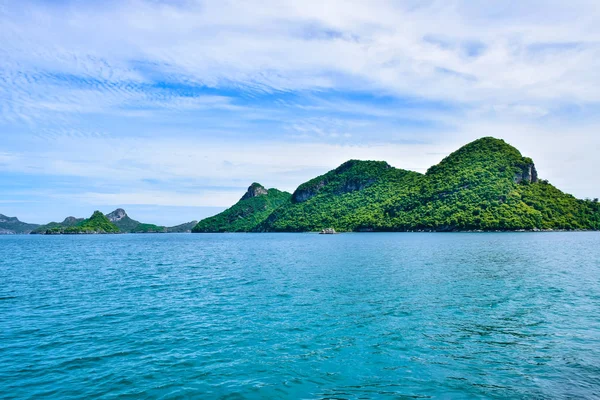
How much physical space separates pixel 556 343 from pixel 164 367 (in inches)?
802

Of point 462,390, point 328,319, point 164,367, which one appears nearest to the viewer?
point 462,390

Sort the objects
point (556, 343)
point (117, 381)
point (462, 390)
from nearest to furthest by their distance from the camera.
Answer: point (462, 390)
point (117, 381)
point (556, 343)

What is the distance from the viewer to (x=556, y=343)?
2062 centimetres

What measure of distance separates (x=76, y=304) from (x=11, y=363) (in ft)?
47.3

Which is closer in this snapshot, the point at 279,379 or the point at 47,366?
the point at 279,379

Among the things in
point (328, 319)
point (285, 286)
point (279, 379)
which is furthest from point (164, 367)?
point (285, 286)

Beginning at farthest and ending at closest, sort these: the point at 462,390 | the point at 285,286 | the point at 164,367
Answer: the point at 285,286 < the point at 164,367 < the point at 462,390

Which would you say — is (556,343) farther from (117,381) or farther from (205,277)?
(205,277)

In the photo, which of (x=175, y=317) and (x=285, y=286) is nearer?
(x=175, y=317)

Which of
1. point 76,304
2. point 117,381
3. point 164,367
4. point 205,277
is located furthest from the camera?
point 205,277

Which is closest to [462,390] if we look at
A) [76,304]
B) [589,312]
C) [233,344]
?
[233,344]

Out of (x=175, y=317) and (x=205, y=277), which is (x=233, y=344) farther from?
(x=205, y=277)

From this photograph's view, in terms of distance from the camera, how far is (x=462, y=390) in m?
15.1

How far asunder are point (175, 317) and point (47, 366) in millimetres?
9623
